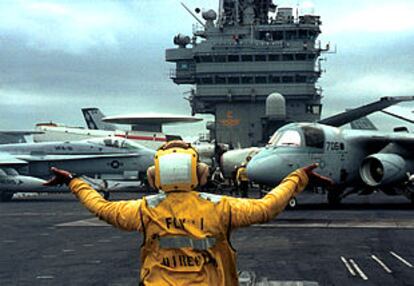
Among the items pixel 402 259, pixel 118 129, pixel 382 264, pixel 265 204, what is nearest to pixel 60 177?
pixel 265 204

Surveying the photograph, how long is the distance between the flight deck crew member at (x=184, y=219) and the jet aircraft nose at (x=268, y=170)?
2073 centimetres

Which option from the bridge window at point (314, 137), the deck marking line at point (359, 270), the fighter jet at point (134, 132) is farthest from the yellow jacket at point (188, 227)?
the fighter jet at point (134, 132)

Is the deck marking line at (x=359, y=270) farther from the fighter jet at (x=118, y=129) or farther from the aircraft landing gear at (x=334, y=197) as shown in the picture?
the fighter jet at (x=118, y=129)

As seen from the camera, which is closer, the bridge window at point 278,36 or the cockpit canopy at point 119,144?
the cockpit canopy at point 119,144

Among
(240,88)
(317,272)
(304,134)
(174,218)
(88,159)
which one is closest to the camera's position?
(174,218)

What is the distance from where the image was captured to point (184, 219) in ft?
14.4

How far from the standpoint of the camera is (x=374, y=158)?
26562 millimetres

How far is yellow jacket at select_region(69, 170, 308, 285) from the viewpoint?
171 inches

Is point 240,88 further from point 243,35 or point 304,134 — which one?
point 304,134

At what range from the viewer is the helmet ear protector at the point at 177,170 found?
14.8 ft

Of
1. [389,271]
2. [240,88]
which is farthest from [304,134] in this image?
[240,88]

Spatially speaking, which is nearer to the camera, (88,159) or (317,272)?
(317,272)

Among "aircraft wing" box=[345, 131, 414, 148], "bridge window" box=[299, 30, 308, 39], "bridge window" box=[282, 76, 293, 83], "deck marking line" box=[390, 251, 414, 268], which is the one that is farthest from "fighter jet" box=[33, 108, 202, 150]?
"deck marking line" box=[390, 251, 414, 268]

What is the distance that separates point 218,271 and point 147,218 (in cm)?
57
